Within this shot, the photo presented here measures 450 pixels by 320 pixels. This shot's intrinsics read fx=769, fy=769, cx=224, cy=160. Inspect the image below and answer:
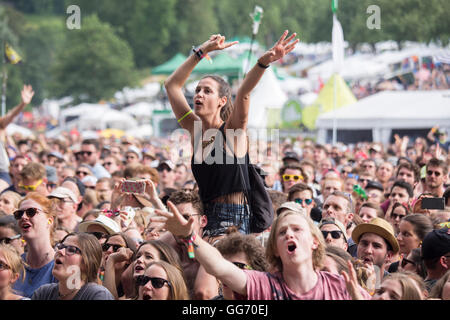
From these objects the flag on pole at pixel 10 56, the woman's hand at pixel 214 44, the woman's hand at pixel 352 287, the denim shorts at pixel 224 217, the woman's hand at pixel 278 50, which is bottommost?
the woman's hand at pixel 352 287

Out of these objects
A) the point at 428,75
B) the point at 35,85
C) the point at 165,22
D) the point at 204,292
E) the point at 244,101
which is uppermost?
the point at 165,22

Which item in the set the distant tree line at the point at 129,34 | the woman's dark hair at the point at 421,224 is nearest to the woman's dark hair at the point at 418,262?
the woman's dark hair at the point at 421,224

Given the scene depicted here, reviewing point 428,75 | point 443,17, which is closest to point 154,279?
point 443,17

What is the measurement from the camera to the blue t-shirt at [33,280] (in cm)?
479

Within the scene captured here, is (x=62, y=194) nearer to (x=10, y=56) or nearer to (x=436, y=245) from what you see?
(x=436, y=245)

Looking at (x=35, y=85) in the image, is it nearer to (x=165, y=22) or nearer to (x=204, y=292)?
(x=165, y=22)

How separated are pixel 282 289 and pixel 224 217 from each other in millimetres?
865

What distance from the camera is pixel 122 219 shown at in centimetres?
568

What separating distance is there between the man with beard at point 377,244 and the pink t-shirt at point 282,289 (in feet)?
5.44

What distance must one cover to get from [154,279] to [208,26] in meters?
76.4

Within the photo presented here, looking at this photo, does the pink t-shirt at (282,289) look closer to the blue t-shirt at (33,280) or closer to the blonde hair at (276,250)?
the blonde hair at (276,250)

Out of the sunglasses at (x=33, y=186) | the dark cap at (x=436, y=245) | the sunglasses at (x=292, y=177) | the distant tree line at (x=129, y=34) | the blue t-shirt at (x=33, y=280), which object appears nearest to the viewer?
the blue t-shirt at (x=33, y=280)

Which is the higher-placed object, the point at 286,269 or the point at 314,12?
the point at 314,12

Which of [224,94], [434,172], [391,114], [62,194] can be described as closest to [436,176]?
[434,172]
